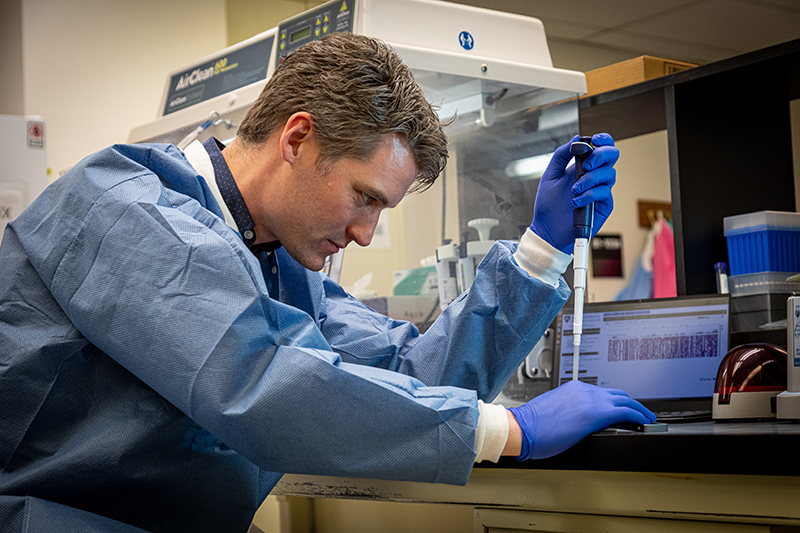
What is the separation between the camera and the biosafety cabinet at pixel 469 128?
189cm

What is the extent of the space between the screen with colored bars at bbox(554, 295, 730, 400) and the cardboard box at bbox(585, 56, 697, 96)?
0.69m

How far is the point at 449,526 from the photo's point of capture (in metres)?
1.74

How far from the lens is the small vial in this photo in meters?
1.76

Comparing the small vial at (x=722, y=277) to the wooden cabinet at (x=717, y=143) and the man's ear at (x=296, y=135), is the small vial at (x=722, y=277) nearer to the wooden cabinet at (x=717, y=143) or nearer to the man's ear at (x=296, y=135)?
the wooden cabinet at (x=717, y=143)

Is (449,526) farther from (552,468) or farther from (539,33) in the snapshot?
(539,33)

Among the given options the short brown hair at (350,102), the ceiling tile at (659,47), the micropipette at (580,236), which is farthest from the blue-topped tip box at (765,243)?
the ceiling tile at (659,47)

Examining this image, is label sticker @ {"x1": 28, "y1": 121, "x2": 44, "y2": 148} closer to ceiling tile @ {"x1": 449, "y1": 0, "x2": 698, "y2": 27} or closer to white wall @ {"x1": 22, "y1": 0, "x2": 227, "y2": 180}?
white wall @ {"x1": 22, "y1": 0, "x2": 227, "y2": 180}

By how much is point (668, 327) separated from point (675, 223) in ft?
1.04

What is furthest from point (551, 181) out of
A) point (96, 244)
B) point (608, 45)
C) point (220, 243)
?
point (608, 45)

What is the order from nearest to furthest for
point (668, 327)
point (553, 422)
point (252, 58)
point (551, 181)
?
1. point (553, 422)
2. point (551, 181)
3. point (668, 327)
4. point (252, 58)

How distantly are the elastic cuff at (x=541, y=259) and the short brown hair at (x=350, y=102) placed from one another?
0.23 meters

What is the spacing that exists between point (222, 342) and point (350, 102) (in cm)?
48

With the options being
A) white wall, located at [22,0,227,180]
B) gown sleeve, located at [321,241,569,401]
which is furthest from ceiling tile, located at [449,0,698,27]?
gown sleeve, located at [321,241,569,401]

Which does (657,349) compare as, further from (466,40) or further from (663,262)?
(663,262)
